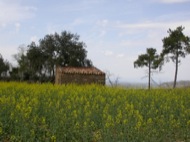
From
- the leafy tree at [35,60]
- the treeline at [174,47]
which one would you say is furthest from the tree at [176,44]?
the leafy tree at [35,60]

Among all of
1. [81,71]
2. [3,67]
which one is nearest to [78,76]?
[81,71]

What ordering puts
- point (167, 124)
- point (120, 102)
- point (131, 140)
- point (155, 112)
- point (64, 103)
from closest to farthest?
1. point (131, 140)
2. point (167, 124)
3. point (155, 112)
4. point (64, 103)
5. point (120, 102)

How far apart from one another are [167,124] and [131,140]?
2.15 m

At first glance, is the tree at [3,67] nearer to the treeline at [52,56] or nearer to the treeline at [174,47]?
the treeline at [52,56]

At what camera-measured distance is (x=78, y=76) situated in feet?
111

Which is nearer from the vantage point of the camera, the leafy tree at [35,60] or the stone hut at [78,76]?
the stone hut at [78,76]

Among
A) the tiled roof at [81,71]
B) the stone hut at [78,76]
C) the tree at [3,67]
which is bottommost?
the stone hut at [78,76]

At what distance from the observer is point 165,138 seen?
10016 millimetres

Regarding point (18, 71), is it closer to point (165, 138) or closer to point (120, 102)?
point (120, 102)

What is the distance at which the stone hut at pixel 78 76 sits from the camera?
3366 cm

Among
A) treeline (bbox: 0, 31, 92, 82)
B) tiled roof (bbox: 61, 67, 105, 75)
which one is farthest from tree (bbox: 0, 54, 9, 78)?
tiled roof (bbox: 61, 67, 105, 75)

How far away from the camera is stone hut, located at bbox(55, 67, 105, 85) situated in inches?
1325

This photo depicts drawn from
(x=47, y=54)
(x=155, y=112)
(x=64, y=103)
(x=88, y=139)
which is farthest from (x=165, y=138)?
(x=47, y=54)

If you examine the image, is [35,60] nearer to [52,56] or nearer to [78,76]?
[52,56]
